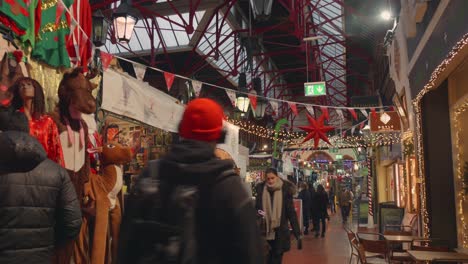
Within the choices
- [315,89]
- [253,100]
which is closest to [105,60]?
[253,100]

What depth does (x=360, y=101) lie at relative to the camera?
1563cm

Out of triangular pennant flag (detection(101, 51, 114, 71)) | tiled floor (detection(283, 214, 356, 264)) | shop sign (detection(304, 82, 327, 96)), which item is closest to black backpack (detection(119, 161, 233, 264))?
triangular pennant flag (detection(101, 51, 114, 71))

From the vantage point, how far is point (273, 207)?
628cm

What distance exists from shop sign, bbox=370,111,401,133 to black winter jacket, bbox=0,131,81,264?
966 cm

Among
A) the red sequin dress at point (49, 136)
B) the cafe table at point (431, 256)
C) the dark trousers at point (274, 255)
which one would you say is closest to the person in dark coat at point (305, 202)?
the dark trousers at point (274, 255)

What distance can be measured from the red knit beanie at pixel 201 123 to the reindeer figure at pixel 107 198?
2369 mm

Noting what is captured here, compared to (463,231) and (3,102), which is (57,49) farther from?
(463,231)

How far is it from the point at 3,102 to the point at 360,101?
13.5m

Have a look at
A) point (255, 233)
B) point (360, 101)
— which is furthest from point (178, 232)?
point (360, 101)

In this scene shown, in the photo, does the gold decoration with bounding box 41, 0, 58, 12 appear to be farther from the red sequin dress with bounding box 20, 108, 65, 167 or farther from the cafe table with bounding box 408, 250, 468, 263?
the cafe table with bounding box 408, 250, 468, 263

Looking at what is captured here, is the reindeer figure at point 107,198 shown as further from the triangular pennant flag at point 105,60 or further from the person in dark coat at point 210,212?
the person in dark coat at point 210,212

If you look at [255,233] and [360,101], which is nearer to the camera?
[255,233]

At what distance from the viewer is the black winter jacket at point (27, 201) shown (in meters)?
2.68

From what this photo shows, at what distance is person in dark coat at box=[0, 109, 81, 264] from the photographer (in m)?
2.68
